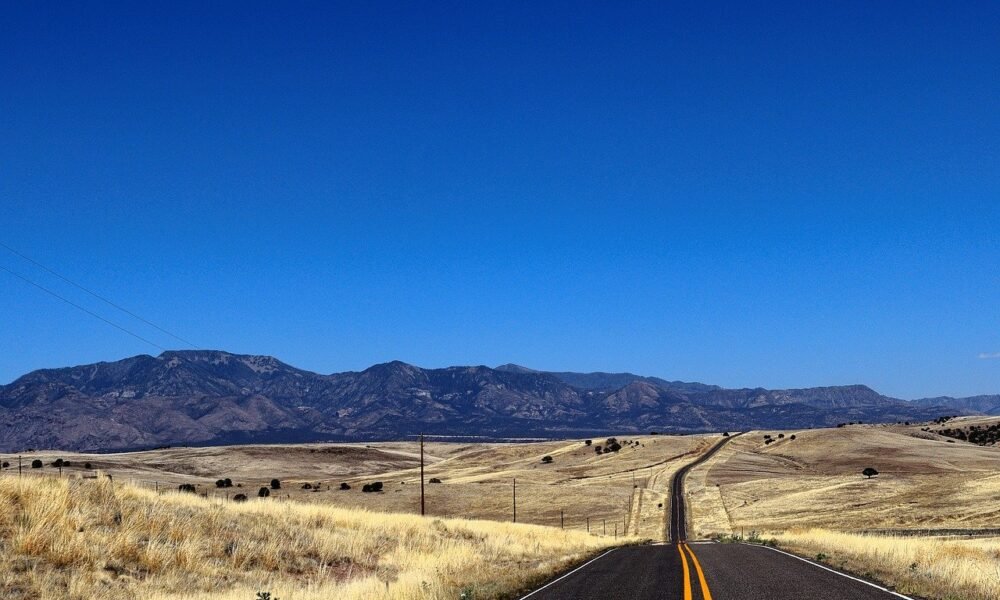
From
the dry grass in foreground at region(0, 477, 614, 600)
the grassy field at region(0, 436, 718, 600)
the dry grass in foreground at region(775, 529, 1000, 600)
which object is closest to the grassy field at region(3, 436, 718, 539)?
the grassy field at region(0, 436, 718, 600)

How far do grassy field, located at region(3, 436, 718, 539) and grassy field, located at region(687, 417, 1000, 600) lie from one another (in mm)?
7578

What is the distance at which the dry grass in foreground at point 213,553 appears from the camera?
15.9 metres

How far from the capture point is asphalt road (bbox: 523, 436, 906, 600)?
47.0 ft

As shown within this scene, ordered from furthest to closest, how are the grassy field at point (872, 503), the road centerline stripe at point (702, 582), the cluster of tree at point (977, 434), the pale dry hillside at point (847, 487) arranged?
the cluster of tree at point (977, 434)
the pale dry hillside at point (847, 487)
the grassy field at point (872, 503)
the road centerline stripe at point (702, 582)

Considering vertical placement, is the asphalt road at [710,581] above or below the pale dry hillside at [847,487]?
above

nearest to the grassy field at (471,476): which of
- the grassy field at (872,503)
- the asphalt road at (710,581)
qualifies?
the grassy field at (872,503)

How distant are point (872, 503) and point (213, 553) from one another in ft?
206

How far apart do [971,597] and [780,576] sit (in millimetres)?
4534

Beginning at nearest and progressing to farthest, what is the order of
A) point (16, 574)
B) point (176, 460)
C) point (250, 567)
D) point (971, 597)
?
point (971, 597)
point (16, 574)
point (250, 567)
point (176, 460)

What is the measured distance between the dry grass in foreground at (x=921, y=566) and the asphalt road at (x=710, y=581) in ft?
2.68

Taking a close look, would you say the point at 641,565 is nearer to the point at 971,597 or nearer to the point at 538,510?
the point at 971,597

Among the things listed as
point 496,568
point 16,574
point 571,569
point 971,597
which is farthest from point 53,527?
point 971,597

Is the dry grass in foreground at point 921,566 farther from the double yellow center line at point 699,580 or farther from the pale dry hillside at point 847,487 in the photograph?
the pale dry hillside at point 847,487

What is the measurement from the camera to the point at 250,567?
2059 centimetres
